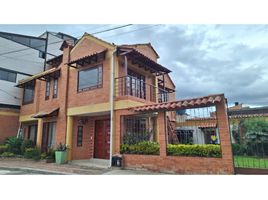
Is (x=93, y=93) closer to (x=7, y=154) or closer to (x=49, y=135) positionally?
(x=49, y=135)

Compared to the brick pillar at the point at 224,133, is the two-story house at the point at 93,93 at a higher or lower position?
higher

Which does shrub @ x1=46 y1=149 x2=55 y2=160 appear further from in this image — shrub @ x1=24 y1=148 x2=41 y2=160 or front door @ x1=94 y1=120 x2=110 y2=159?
front door @ x1=94 y1=120 x2=110 y2=159

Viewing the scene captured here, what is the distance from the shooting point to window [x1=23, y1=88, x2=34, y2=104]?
55.4ft

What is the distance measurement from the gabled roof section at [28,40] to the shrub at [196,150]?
665 inches

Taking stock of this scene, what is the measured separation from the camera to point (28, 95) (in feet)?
56.7

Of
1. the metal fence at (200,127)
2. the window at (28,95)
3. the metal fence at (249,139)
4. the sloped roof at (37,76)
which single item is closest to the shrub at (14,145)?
the window at (28,95)

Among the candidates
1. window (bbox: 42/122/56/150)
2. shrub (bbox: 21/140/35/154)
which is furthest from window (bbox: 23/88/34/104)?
window (bbox: 42/122/56/150)

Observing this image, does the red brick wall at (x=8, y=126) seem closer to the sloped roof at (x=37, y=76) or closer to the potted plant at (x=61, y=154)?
the sloped roof at (x=37, y=76)

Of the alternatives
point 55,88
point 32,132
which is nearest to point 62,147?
point 55,88

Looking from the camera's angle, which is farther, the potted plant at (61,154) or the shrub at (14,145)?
the shrub at (14,145)

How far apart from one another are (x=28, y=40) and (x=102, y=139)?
13.2 m

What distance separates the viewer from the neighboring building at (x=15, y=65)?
54.9 ft

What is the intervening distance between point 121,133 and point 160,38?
23.8 ft

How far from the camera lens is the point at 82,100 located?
11.6 metres
